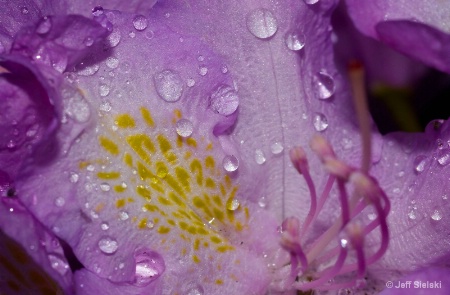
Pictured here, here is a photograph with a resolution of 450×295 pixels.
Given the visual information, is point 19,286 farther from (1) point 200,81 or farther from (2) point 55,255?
(1) point 200,81

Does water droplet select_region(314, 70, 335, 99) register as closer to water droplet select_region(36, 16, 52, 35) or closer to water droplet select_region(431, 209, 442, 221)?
water droplet select_region(431, 209, 442, 221)

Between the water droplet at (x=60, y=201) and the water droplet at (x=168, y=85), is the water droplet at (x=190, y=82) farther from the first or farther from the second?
the water droplet at (x=60, y=201)

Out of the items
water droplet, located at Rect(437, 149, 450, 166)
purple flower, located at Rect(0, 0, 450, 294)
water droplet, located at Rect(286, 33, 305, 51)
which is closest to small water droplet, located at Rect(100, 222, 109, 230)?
purple flower, located at Rect(0, 0, 450, 294)

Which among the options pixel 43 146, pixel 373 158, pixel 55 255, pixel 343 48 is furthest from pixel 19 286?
pixel 343 48

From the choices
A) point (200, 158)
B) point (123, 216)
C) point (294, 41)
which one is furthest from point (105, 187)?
point (294, 41)

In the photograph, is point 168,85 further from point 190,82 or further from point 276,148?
point 276,148
